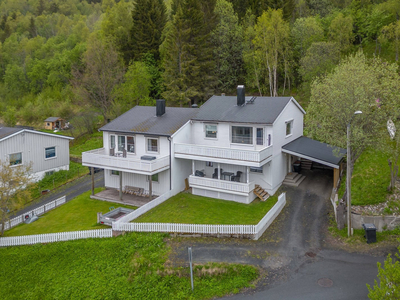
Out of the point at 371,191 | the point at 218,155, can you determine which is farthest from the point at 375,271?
the point at 218,155

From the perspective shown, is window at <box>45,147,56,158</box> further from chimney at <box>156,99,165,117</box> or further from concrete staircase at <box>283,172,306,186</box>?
concrete staircase at <box>283,172,306,186</box>

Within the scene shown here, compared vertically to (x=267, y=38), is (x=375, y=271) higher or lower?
lower

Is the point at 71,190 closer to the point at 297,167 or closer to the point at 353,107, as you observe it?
the point at 297,167

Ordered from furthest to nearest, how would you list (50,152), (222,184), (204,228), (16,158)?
1. (50,152)
2. (16,158)
3. (222,184)
4. (204,228)

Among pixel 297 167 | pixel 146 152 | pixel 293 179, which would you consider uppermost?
pixel 146 152

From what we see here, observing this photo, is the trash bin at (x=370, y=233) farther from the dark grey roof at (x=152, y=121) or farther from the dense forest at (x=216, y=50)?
the dense forest at (x=216, y=50)

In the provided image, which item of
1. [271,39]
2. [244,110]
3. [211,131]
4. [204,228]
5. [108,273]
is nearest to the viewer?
[108,273]

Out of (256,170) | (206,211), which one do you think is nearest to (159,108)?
(256,170)

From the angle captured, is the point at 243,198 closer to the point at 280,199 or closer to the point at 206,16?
the point at 280,199
